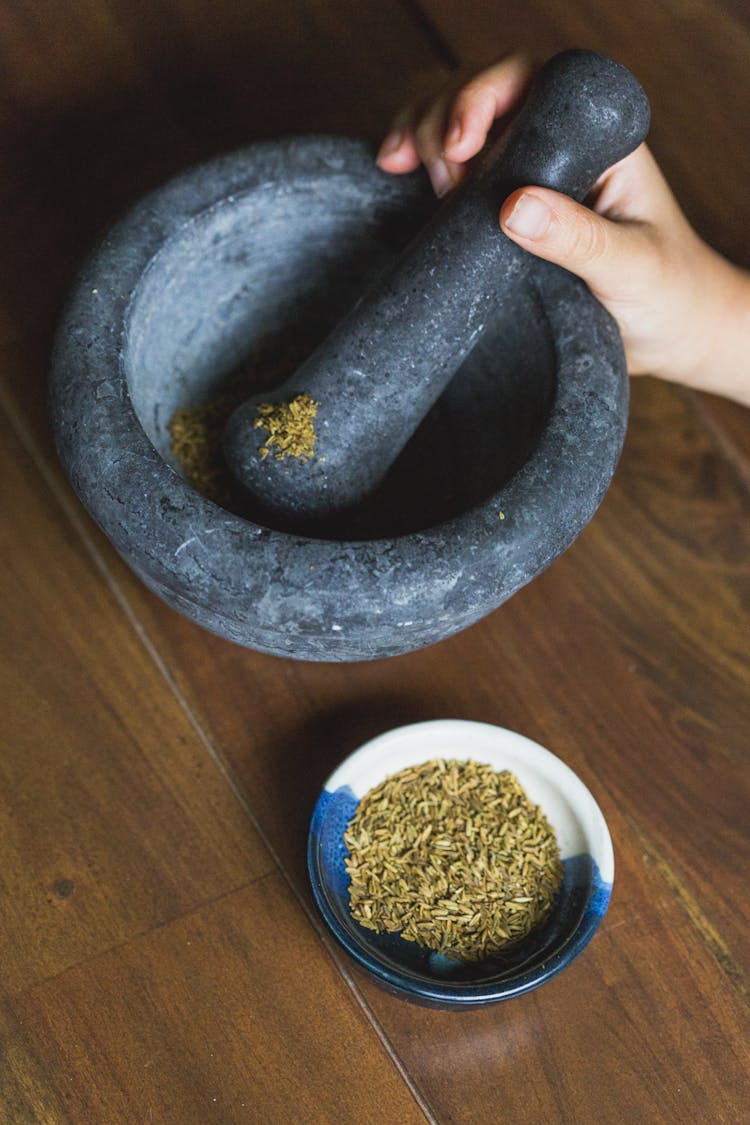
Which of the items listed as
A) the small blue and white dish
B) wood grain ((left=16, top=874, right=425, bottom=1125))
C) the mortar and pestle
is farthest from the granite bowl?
wood grain ((left=16, top=874, right=425, bottom=1125))

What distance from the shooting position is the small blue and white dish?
30.5 inches

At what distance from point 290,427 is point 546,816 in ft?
1.20

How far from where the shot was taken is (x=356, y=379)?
2.89 feet

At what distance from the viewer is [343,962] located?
85cm

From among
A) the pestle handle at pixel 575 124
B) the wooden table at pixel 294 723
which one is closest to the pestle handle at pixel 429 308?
the pestle handle at pixel 575 124

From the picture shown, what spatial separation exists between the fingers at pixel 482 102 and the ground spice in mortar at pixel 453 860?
511 mm

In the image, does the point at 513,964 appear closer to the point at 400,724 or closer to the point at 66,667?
the point at 400,724

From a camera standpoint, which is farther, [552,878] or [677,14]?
[677,14]

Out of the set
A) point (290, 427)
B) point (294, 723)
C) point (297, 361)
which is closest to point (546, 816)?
point (294, 723)

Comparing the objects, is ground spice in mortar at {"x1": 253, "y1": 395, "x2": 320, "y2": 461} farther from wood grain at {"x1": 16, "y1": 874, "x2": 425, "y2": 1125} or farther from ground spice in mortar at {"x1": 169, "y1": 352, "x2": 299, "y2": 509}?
wood grain at {"x1": 16, "y1": 874, "x2": 425, "y2": 1125}

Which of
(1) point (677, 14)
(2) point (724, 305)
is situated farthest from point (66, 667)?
(1) point (677, 14)

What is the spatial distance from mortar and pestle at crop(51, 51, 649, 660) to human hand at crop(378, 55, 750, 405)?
28 mm

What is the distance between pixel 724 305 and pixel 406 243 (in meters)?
0.31

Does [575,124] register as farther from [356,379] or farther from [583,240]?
[356,379]
